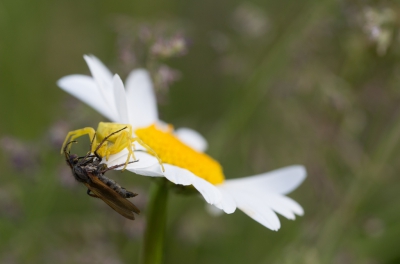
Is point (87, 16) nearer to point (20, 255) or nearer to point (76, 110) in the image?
point (76, 110)

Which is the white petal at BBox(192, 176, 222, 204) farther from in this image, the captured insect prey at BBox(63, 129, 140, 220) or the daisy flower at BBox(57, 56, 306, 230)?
the captured insect prey at BBox(63, 129, 140, 220)

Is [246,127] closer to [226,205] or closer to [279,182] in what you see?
[279,182]

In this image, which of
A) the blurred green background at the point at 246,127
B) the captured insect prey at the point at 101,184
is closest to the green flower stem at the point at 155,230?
the captured insect prey at the point at 101,184

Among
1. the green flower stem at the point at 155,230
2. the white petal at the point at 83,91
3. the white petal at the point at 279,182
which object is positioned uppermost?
the white petal at the point at 279,182

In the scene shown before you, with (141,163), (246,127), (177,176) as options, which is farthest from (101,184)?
(246,127)

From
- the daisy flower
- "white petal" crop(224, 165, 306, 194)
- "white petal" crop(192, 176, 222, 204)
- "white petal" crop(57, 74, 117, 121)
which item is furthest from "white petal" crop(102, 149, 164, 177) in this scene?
"white petal" crop(224, 165, 306, 194)

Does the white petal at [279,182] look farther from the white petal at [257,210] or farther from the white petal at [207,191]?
the white petal at [207,191]
